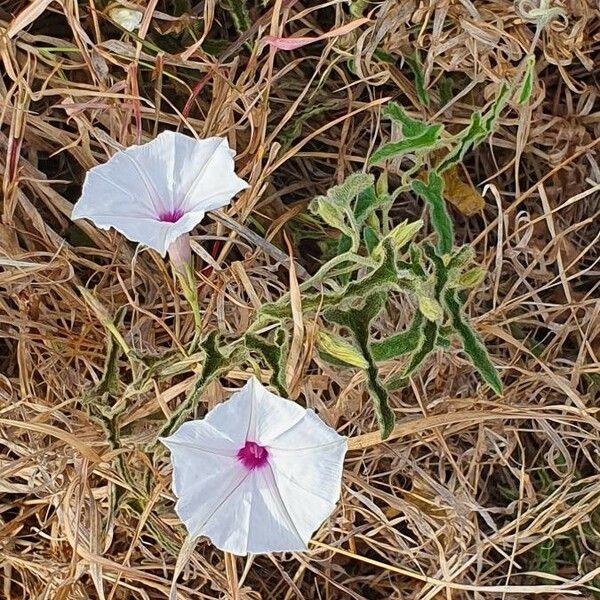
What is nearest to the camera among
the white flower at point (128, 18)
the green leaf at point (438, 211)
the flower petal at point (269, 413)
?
the flower petal at point (269, 413)

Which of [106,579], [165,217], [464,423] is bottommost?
[106,579]

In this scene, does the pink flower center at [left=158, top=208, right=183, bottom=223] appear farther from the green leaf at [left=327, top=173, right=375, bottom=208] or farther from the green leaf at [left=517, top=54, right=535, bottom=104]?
the green leaf at [left=517, top=54, right=535, bottom=104]

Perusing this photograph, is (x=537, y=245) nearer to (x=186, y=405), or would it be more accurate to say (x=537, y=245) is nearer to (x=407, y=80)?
(x=407, y=80)

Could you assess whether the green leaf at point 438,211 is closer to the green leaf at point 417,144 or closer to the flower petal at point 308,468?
the green leaf at point 417,144

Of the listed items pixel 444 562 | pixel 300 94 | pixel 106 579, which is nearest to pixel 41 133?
pixel 300 94

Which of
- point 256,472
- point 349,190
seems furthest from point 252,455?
point 349,190

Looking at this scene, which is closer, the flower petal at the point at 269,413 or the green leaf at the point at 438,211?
the flower petal at the point at 269,413

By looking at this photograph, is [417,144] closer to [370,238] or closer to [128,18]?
[370,238]

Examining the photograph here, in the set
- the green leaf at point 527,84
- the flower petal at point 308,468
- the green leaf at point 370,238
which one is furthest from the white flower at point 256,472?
the green leaf at point 527,84

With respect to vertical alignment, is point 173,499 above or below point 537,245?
Answer: below
